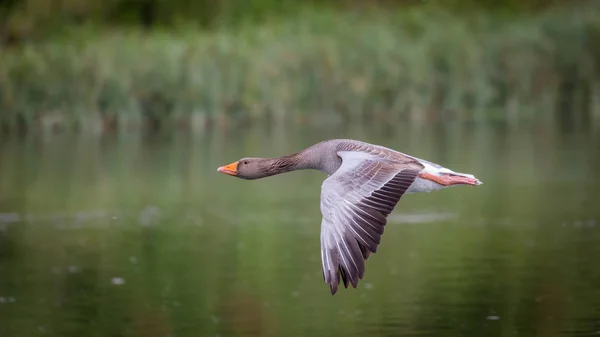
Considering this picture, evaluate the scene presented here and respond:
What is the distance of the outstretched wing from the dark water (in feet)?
9.19

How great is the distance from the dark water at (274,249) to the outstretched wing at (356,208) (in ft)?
9.19

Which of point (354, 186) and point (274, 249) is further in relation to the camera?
→ point (274, 249)

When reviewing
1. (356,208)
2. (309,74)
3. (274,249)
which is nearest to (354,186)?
(356,208)

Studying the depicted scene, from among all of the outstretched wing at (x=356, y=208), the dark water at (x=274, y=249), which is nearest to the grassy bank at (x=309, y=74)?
→ the dark water at (x=274, y=249)

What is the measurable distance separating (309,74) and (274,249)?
55.2 ft

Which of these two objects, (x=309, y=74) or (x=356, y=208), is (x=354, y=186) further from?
(x=309, y=74)

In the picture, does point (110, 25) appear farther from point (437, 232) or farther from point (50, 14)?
point (437, 232)

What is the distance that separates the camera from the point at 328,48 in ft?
116

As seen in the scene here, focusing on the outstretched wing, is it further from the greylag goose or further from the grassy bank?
the grassy bank

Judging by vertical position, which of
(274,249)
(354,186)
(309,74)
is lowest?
(274,249)

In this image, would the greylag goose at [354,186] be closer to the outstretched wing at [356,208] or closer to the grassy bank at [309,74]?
the outstretched wing at [356,208]

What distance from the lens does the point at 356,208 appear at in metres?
10.0

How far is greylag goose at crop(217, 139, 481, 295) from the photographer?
964 cm

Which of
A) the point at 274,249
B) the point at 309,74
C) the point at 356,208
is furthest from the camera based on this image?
the point at 309,74
